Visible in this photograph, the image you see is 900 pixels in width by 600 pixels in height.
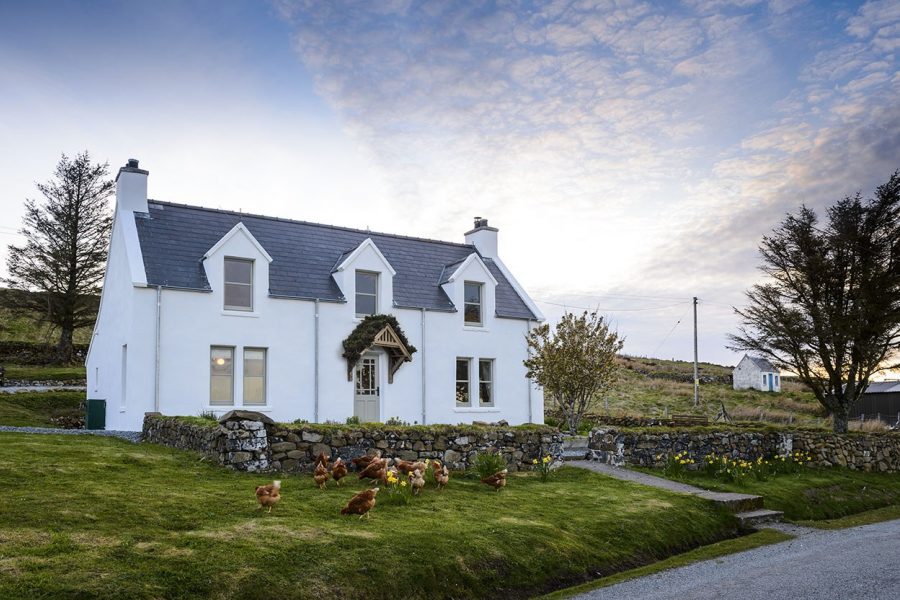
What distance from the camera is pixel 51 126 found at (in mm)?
20375

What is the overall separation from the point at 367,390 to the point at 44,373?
75.4 feet

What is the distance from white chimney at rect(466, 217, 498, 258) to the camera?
32.1m

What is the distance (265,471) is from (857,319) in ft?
75.4

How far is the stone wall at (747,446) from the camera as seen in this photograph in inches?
798

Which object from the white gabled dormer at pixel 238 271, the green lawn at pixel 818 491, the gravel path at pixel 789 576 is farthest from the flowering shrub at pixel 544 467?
the white gabled dormer at pixel 238 271

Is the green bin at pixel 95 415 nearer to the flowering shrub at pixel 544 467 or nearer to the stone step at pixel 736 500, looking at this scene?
the flowering shrub at pixel 544 467

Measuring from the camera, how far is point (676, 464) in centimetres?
1934

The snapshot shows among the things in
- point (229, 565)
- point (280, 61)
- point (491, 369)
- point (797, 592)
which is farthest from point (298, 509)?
point (491, 369)

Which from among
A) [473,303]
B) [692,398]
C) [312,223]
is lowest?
[692,398]

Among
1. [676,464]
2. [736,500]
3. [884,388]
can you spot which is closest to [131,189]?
[676,464]

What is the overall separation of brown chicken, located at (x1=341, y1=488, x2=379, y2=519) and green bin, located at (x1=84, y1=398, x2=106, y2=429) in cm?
1627

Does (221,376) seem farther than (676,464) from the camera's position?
Yes

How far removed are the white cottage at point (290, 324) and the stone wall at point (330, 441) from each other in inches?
179

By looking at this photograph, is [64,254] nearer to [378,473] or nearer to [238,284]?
[238,284]
